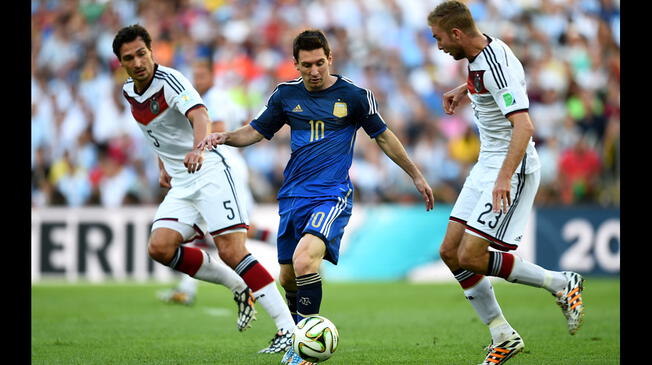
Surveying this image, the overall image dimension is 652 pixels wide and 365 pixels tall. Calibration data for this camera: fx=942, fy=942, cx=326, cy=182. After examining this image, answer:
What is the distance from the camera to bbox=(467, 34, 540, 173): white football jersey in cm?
644

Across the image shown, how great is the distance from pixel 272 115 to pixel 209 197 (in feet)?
4.23

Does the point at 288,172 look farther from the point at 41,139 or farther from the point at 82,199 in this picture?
the point at 41,139

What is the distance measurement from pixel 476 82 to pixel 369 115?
2.74ft

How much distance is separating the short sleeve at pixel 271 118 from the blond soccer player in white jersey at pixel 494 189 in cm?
129

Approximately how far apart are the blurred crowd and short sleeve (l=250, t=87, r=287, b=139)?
9.09 m

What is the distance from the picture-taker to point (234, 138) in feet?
23.2

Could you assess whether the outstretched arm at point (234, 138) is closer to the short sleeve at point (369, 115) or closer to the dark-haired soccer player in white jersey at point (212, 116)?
the short sleeve at point (369, 115)

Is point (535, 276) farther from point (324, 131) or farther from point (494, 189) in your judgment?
point (324, 131)

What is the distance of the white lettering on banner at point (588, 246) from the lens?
51.5 feet

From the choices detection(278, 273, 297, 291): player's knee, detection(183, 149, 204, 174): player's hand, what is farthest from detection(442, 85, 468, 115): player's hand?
detection(183, 149, 204, 174): player's hand
